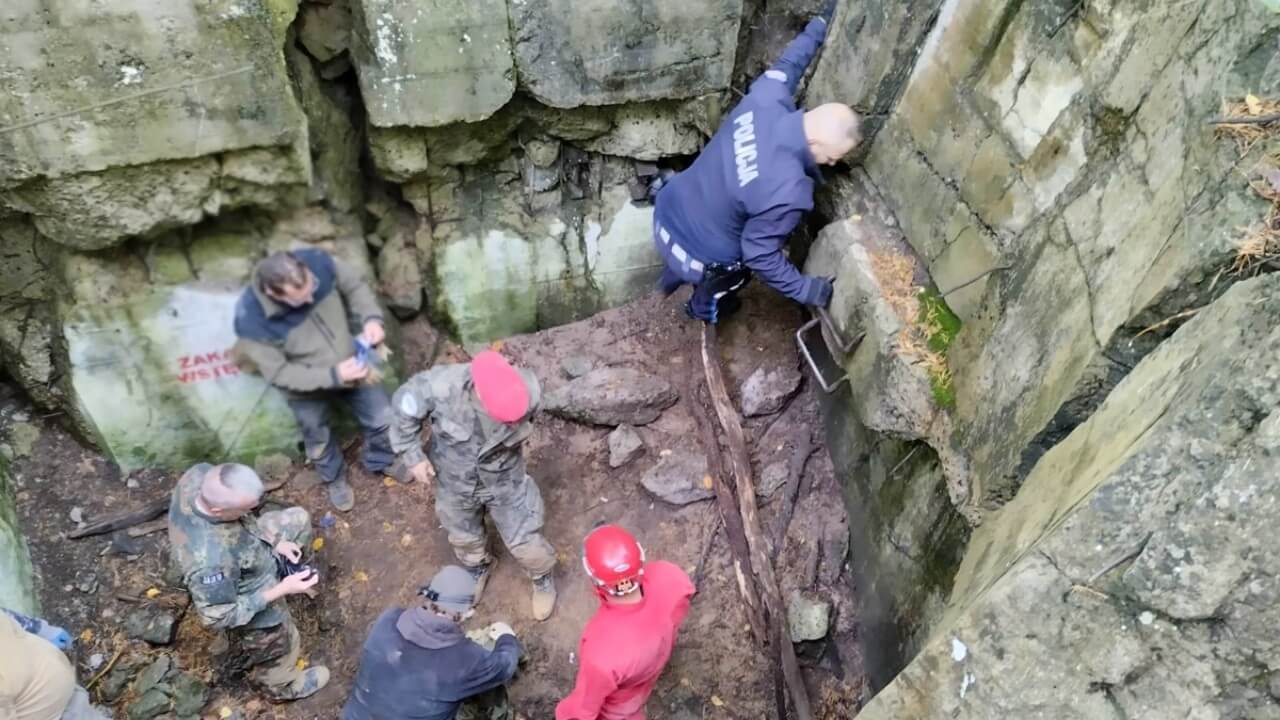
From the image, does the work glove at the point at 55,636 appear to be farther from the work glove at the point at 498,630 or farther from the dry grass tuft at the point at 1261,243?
the dry grass tuft at the point at 1261,243

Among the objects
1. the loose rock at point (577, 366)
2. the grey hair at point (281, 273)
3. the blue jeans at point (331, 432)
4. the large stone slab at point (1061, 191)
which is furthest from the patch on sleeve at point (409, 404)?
the large stone slab at point (1061, 191)

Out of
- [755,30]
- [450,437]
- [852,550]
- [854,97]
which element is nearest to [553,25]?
[755,30]

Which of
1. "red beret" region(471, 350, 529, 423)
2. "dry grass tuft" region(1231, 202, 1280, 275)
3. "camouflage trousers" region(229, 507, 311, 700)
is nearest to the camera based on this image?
"dry grass tuft" region(1231, 202, 1280, 275)

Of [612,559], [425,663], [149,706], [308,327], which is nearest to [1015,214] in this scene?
[612,559]

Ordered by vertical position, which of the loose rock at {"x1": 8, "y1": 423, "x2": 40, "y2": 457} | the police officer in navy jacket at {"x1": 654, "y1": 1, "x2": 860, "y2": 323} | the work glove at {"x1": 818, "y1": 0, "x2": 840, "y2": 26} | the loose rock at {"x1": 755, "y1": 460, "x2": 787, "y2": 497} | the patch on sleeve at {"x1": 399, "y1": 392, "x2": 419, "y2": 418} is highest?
the work glove at {"x1": 818, "y1": 0, "x2": 840, "y2": 26}

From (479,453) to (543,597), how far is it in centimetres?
105

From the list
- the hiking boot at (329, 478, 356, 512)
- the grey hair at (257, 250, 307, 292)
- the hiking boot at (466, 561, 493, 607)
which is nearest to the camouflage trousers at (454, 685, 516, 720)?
the hiking boot at (466, 561, 493, 607)

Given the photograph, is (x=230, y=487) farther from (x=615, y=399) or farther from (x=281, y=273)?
(x=615, y=399)

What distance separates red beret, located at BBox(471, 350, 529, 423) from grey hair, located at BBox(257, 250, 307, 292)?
109 cm

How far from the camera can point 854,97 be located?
4441mm

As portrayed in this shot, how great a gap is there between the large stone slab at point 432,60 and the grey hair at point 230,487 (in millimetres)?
2037

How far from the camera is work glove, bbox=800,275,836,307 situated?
4.50 metres

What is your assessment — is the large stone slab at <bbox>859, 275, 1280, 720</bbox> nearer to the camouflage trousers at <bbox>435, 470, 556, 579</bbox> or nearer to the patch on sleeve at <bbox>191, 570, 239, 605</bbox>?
the camouflage trousers at <bbox>435, 470, 556, 579</bbox>

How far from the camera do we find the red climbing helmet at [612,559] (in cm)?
358
